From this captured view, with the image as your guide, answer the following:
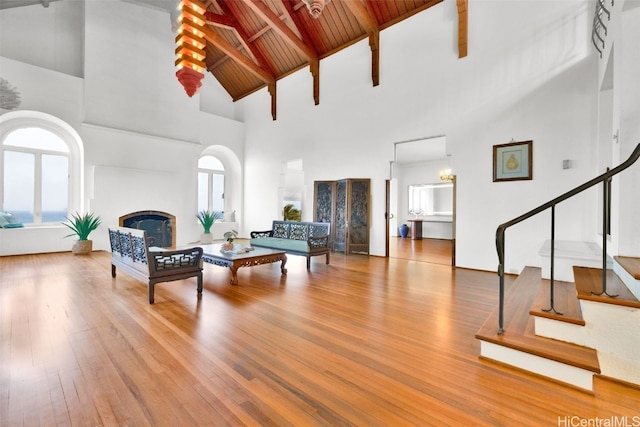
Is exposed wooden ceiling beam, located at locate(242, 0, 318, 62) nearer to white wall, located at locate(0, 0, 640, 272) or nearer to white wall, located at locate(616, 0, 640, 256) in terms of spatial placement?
white wall, located at locate(0, 0, 640, 272)

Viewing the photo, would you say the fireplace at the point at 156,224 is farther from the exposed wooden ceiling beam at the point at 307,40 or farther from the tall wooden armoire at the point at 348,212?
the exposed wooden ceiling beam at the point at 307,40

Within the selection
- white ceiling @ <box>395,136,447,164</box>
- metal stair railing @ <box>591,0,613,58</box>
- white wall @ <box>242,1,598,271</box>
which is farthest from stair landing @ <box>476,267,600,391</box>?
white ceiling @ <box>395,136,447,164</box>

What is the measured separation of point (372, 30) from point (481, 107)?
313 centimetres

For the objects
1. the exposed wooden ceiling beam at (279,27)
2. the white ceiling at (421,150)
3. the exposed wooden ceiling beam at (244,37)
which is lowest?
the white ceiling at (421,150)

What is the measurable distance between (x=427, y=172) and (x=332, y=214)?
5.14m

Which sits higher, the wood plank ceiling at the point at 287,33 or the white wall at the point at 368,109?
the wood plank ceiling at the point at 287,33

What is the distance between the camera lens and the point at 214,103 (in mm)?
10336

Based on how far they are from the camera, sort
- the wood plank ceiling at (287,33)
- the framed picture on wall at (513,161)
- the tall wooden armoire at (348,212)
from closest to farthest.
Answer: the framed picture on wall at (513,161), the wood plank ceiling at (287,33), the tall wooden armoire at (348,212)

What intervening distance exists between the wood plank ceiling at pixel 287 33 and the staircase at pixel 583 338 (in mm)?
5087

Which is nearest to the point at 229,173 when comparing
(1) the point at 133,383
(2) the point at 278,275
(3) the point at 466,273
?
(2) the point at 278,275

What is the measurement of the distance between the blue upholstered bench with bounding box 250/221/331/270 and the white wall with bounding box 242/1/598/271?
5.59 ft

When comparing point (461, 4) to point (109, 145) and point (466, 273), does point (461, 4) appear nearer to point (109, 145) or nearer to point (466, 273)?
point (466, 273)

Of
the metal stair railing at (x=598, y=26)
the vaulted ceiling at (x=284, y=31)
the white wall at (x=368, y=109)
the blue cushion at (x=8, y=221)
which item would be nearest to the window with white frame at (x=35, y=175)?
the blue cushion at (x=8, y=221)

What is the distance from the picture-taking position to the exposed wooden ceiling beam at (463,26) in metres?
5.22
